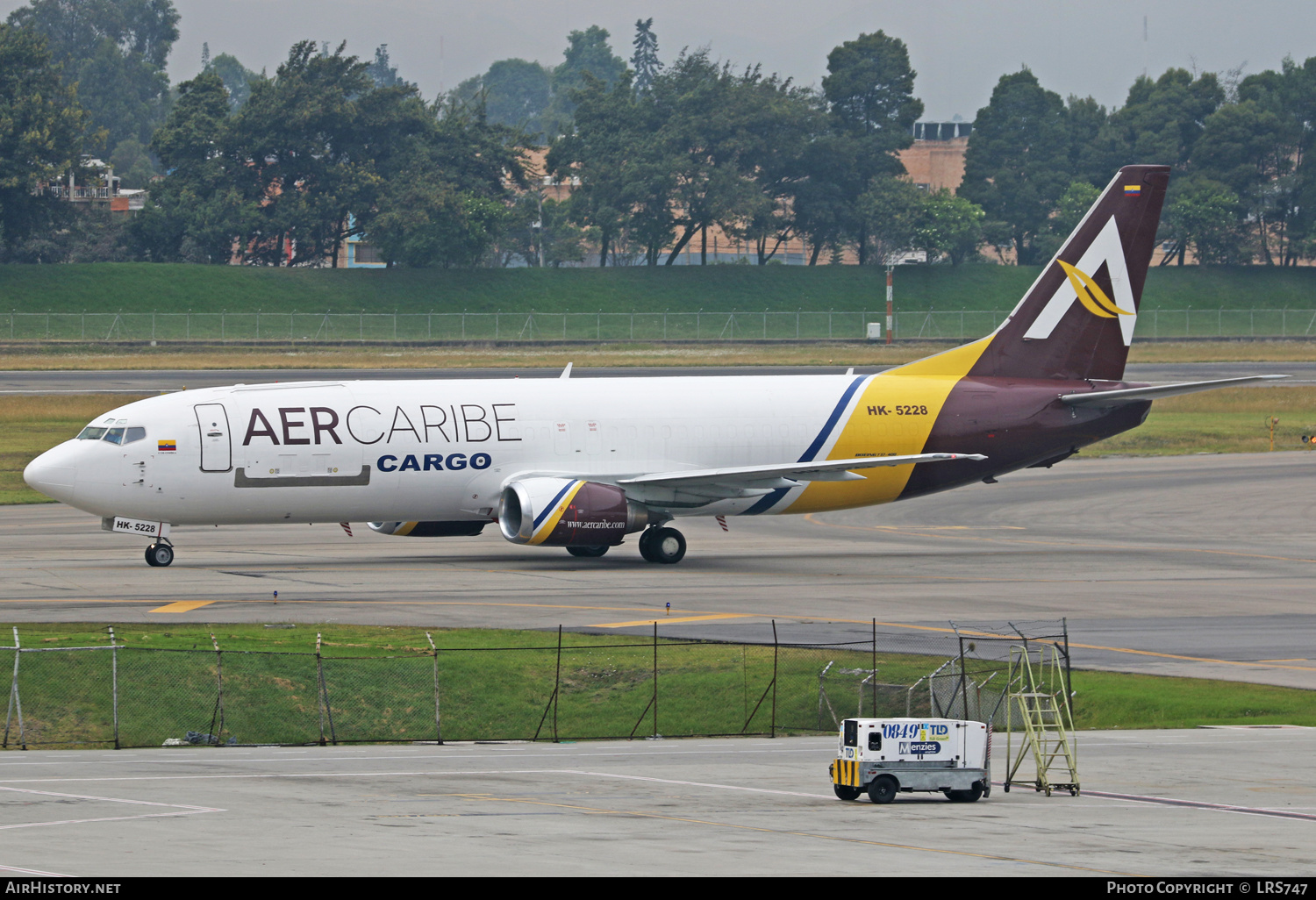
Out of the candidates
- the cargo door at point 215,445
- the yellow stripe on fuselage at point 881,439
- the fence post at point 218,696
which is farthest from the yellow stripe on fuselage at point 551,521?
the fence post at point 218,696

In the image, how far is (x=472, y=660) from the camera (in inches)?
1400

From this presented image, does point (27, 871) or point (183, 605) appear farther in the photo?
point (183, 605)

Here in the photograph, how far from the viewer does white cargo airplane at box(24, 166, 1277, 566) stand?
143 feet

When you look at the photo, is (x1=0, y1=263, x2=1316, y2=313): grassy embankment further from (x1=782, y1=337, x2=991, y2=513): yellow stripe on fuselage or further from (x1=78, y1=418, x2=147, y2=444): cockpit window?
(x1=782, y1=337, x2=991, y2=513): yellow stripe on fuselage

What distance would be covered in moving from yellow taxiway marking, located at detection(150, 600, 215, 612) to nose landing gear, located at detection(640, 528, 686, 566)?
12.8 meters

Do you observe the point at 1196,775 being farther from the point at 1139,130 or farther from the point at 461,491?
the point at 1139,130

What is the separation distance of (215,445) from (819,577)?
16351mm

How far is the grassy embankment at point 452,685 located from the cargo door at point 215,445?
8.23 metres

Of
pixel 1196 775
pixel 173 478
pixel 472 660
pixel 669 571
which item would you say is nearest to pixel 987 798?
pixel 1196 775

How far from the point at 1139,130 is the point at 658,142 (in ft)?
190

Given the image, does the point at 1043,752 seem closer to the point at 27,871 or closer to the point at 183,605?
the point at 27,871

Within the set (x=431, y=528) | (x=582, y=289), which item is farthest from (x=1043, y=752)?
(x=582, y=289)

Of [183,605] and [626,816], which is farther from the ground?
[626,816]

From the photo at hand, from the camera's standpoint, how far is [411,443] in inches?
1758
